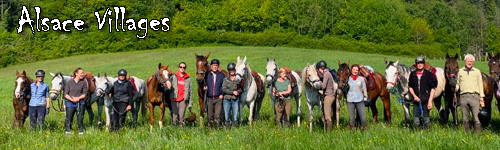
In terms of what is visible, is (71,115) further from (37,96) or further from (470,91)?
(470,91)

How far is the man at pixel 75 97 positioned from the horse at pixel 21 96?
4.43ft

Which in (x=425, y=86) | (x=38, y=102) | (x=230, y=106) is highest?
(x=425, y=86)

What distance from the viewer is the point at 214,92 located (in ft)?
36.4

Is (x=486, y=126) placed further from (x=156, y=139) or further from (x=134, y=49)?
(x=134, y=49)

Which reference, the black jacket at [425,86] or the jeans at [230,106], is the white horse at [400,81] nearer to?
the black jacket at [425,86]

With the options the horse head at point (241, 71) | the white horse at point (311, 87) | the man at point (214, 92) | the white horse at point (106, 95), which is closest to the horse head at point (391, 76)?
the white horse at point (311, 87)

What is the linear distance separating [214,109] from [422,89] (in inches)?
191

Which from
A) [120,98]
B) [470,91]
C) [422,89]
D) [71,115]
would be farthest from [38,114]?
[470,91]

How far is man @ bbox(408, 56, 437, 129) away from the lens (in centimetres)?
980

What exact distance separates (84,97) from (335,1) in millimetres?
79714

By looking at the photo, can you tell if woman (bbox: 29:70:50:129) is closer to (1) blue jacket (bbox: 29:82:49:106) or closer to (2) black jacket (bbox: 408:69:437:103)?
(1) blue jacket (bbox: 29:82:49:106)

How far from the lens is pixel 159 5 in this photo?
83.4 metres

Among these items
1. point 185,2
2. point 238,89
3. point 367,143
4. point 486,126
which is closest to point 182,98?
point 238,89

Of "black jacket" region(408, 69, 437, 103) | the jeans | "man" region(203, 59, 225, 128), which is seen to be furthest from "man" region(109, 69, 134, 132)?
"black jacket" region(408, 69, 437, 103)
